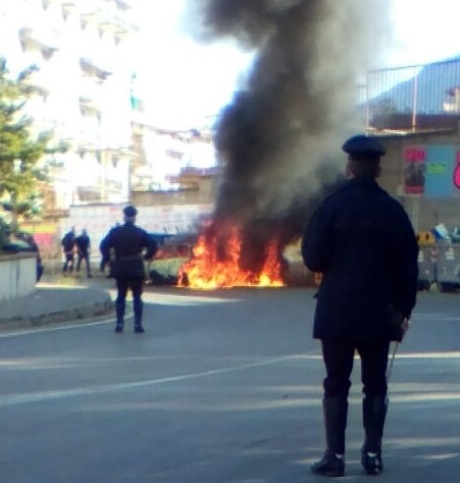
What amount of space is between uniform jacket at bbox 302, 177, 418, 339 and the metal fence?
31055 mm

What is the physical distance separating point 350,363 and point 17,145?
1774cm

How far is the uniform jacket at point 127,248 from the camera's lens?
15797mm

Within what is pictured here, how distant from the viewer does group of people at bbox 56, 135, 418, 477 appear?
6.20 meters

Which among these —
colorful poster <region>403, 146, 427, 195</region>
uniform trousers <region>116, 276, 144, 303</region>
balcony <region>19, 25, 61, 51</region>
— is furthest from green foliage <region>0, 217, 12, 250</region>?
balcony <region>19, 25, 61, 51</region>

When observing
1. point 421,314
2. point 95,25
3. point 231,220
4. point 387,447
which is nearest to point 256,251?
point 231,220

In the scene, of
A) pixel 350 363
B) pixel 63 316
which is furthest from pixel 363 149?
pixel 63 316

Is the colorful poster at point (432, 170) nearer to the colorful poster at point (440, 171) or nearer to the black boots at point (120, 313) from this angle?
the colorful poster at point (440, 171)

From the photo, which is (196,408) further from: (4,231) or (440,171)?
(440,171)

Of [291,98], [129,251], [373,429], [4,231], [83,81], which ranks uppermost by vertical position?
[83,81]

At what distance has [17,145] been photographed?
2316cm

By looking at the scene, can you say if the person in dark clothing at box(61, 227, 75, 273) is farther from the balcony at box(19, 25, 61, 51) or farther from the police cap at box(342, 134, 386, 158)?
the police cap at box(342, 134, 386, 158)

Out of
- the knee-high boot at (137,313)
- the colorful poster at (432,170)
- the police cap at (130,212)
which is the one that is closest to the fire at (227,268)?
the colorful poster at (432,170)

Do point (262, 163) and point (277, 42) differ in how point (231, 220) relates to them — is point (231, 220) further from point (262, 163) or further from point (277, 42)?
point (277, 42)

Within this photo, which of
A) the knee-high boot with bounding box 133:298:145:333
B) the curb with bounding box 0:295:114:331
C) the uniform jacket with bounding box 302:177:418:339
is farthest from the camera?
the curb with bounding box 0:295:114:331
